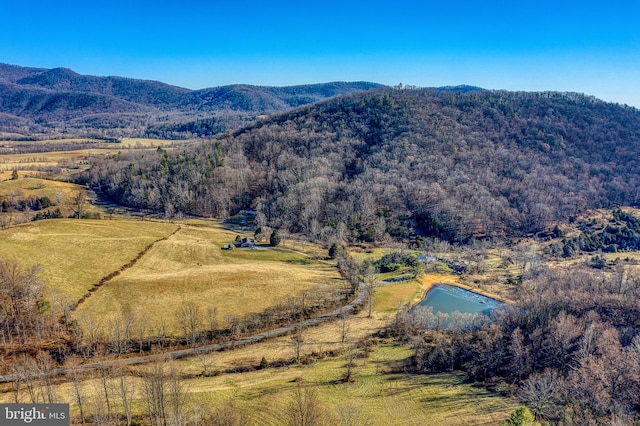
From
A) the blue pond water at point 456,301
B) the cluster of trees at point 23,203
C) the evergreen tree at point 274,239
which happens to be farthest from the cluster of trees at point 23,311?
the cluster of trees at point 23,203

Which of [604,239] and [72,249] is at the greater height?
[72,249]

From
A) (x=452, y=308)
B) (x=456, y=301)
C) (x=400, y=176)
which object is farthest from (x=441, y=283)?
(x=400, y=176)

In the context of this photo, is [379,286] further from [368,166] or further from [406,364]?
[368,166]

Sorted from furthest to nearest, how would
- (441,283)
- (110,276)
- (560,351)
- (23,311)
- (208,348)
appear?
(441,283)
(110,276)
(23,311)
(208,348)
(560,351)

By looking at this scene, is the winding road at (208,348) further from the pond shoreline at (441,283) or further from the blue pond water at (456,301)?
the blue pond water at (456,301)

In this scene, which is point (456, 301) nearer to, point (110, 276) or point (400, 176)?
point (110, 276)
